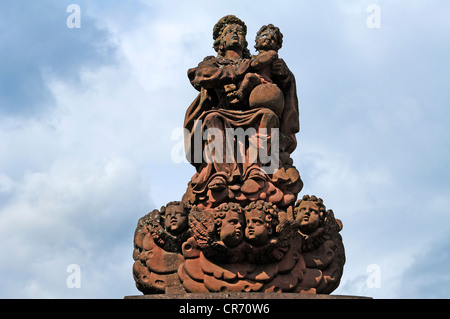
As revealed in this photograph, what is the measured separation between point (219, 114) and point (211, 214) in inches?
66.9

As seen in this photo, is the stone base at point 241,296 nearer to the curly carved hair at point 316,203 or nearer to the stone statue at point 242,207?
the stone statue at point 242,207

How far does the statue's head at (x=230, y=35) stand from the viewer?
10.9 metres

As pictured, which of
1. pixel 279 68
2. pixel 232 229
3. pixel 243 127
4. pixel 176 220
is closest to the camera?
pixel 232 229

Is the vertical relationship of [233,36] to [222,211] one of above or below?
above

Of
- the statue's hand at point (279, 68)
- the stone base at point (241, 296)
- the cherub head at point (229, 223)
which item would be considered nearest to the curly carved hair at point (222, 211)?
the cherub head at point (229, 223)

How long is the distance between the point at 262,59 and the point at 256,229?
9.34 feet

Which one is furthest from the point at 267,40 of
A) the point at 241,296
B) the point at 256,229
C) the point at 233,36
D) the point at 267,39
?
the point at 241,296

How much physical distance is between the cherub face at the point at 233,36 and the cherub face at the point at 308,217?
308 cm

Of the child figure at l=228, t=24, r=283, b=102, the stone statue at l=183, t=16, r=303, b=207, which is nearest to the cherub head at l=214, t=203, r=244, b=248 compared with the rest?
the stone statue at l=183, t=16, r=303, b=207

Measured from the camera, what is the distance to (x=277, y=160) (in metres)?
9.73

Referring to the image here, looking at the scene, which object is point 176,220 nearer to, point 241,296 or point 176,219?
point 176,219

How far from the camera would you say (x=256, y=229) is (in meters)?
8.62

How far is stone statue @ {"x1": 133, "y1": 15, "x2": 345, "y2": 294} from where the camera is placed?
8750 mm

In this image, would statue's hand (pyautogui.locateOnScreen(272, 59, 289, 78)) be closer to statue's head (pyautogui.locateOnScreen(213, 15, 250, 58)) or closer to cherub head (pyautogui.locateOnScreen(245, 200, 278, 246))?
statue's head (pyautogui.locateOnScreen(213, 15, 250, 58))
